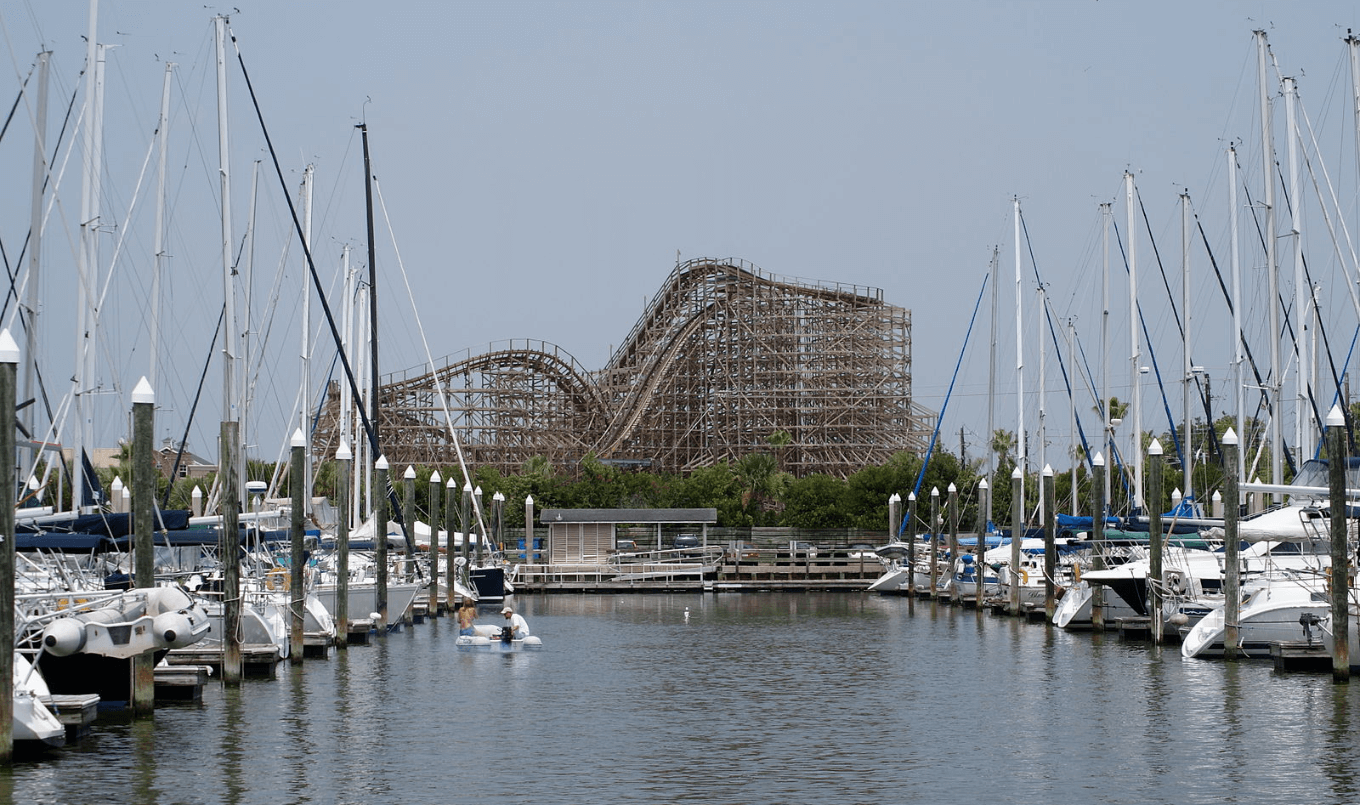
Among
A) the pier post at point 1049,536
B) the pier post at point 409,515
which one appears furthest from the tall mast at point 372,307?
the pier post at point 1049,536

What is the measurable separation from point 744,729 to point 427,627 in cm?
2011

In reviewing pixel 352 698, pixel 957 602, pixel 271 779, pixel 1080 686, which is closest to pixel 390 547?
pixel 957 602

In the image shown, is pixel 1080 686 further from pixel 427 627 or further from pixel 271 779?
pixel 427 627

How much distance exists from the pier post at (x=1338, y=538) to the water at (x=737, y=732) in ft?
2.10

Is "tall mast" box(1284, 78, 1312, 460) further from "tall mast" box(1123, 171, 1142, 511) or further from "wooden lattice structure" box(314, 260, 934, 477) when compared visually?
"wooden lattice structure" box(314, 260, 934, 477)

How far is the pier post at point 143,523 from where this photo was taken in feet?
64.5

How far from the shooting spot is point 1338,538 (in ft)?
75.4

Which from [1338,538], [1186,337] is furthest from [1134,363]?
[1338,538]

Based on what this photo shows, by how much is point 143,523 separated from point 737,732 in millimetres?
7677

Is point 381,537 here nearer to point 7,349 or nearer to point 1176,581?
point 1176,581

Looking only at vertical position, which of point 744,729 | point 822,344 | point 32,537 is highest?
point 822,344

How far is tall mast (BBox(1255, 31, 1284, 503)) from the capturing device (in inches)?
1304

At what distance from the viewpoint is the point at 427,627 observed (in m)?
39.8

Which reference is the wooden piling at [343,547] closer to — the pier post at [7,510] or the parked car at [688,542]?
the pier post at [7,510]
